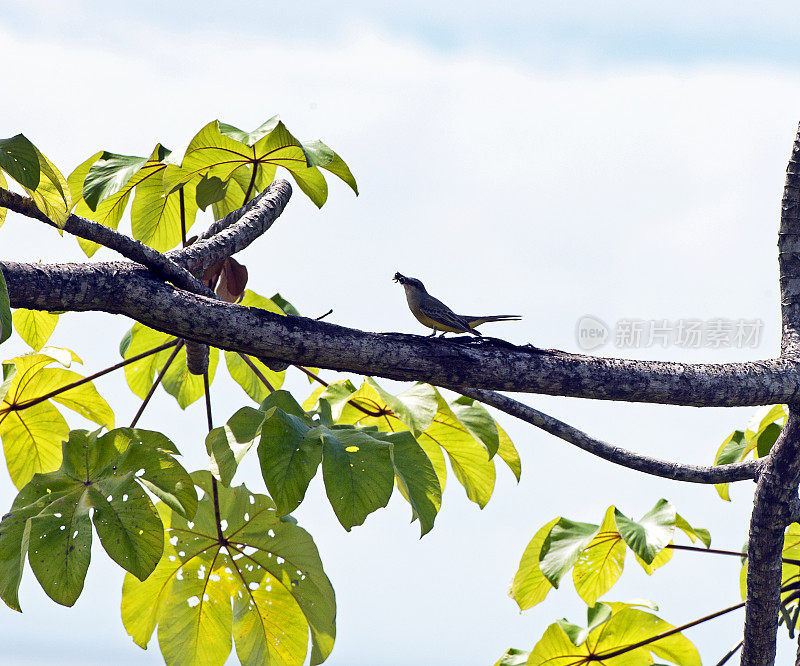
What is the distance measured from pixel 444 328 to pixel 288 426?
0.93 meters

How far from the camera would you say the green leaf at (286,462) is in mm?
1583

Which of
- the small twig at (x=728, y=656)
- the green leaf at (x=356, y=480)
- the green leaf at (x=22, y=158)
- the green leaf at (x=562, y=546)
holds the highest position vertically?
the green leaf at (x=22, y=158)

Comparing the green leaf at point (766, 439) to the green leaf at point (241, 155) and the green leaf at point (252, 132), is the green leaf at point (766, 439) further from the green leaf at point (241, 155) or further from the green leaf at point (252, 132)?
the green leaf at point (252, 132)

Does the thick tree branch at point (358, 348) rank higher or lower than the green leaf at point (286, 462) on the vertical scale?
higher

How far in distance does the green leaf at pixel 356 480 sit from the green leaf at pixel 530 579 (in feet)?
4.60

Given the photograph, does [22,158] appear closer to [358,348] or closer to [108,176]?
[358,348]

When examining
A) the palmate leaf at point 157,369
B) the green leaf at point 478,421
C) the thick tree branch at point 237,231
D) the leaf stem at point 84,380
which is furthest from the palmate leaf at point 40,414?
the green leaf at point 478,421

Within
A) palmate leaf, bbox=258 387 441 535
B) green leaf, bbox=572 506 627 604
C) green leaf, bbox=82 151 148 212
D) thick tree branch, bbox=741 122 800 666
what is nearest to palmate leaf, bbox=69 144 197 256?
green leaf, bbox=82 151 148 212

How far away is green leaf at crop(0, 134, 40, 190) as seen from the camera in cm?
145

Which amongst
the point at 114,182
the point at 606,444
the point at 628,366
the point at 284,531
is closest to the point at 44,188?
the point at 114,182

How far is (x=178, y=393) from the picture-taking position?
324cm

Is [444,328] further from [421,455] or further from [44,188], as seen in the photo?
[44,188]

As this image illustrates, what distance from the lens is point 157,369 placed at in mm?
3197

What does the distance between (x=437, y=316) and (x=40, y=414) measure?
5.02ft
